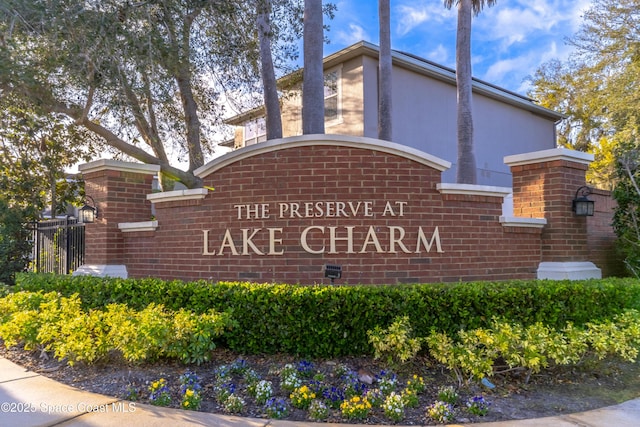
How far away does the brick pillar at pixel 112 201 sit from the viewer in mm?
7469

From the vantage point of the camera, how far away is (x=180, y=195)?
6.84m

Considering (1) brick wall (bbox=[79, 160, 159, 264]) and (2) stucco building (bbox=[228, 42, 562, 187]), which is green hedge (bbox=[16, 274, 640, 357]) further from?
(2) stucco building (bbox=[228, 42, 562, 187])

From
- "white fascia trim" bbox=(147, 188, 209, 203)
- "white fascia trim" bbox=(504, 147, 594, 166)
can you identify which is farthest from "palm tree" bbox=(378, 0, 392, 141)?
"white fascia trim" bbox=(147, 188, 209, 203)

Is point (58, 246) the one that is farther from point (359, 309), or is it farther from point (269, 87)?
point (359, 309)

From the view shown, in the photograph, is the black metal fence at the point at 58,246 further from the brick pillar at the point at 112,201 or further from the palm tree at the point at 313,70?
the palm tree at the point at 313,70

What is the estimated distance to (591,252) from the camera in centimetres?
765

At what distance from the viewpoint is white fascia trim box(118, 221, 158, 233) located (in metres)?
7.18

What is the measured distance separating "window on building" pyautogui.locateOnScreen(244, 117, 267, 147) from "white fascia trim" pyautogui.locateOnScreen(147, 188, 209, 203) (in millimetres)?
10136

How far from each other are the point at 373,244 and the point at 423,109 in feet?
33.3

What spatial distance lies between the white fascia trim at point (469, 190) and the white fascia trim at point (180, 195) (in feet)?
11.3

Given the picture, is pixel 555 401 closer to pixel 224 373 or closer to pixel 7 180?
pixel 224 373

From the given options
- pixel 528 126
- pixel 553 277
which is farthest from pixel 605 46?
pixel 553 277

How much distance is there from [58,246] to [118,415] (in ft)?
24.9

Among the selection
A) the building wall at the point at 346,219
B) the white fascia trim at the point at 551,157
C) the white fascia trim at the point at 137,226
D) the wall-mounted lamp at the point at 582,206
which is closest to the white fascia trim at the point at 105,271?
the white fascia trim at the point at 137,226
